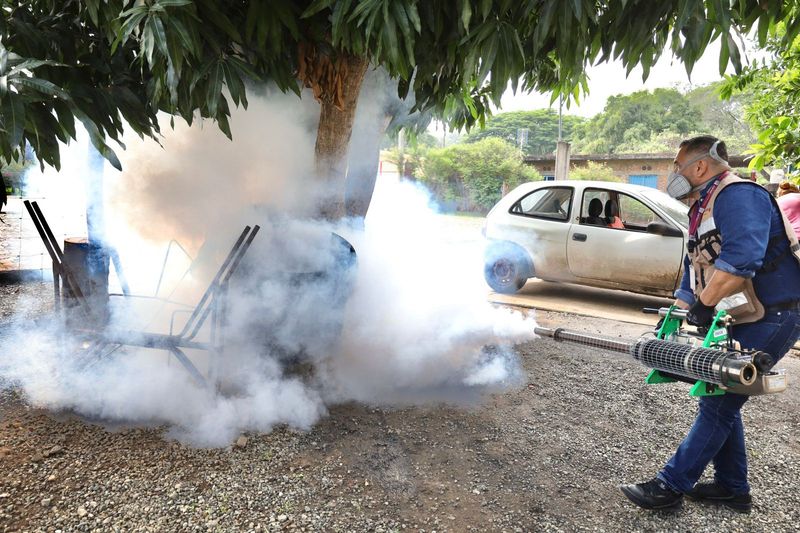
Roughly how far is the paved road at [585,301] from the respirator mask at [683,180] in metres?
4.01

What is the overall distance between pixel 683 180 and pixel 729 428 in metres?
1.23

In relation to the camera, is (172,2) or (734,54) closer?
(172,2)

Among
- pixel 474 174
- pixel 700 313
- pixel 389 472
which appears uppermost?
pixel 474 174

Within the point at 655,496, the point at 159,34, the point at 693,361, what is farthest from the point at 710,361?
the point at 159,34

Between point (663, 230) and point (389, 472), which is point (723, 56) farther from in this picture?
point (663, 230)

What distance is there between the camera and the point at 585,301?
7.72 metres

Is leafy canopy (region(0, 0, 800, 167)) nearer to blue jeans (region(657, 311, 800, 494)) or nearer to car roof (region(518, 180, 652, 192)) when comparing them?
blue jeans (region(657, 311, 800, 494))

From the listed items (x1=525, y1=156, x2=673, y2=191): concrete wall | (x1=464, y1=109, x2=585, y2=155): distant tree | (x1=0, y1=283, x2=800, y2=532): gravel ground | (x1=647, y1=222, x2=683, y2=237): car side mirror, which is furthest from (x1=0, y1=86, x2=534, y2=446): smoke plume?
(x1=464, y1=109, x2=585, y2=155): distant tree

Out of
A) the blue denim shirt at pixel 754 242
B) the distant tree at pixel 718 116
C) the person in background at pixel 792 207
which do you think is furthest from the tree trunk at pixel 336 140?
the distant tree at pixel 718 116

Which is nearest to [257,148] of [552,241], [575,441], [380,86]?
[380,86]

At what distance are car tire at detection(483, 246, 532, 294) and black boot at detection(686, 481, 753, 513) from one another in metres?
5.10

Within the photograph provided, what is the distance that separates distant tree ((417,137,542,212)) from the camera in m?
25.4

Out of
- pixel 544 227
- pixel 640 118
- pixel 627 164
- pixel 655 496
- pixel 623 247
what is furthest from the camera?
pixel 640 118

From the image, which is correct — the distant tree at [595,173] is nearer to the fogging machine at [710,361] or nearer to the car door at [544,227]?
the car door at [544,227]
